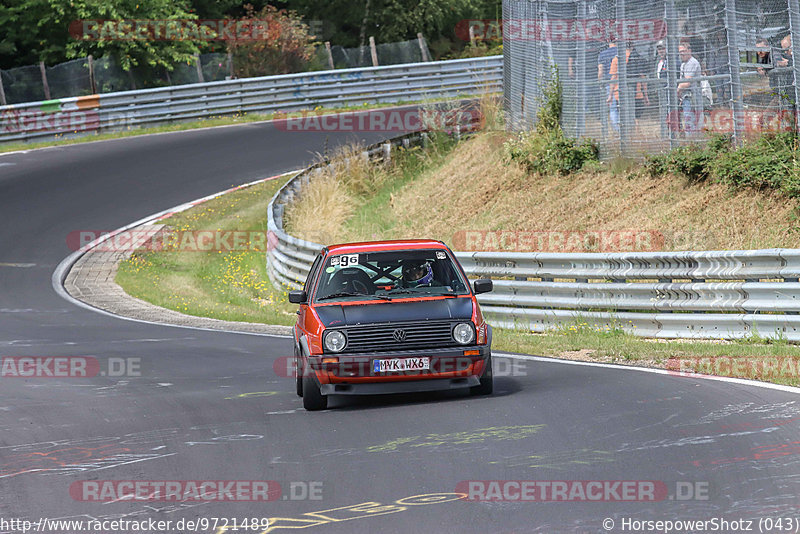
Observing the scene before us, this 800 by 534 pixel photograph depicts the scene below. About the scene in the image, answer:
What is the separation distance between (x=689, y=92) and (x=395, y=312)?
1061cm

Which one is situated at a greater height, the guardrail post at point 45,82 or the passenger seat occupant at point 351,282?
the guardrail post at point 45,82

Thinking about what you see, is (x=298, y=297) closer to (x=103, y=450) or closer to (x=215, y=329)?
(x=103, y=450)

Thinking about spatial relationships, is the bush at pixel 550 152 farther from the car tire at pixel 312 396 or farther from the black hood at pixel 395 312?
the car tire at pixel 312 396

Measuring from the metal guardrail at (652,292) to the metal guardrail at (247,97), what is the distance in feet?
66.3

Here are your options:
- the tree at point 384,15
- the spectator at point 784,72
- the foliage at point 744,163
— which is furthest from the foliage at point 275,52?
the spectator at point 784,72

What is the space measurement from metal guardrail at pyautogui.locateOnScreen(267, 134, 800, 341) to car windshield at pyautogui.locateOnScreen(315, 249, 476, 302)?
3.91 meters

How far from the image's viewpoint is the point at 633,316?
48.6 feet

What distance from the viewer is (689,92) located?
1942 centimetres

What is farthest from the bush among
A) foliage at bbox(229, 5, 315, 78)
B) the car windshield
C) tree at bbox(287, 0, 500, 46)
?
tree at bbox(287, 0, 500, 46)

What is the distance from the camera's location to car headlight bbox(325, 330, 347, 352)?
10484 millimetres

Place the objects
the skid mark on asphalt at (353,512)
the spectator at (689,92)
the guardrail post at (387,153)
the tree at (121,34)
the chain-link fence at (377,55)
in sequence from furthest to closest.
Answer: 1. the chain-link fence at (377,55)
2. the tree at (121,34)
3. the guardrail post at (387,153)
4. the spectator at (689,92)
5. the skid mark on asphalt at (353,512)

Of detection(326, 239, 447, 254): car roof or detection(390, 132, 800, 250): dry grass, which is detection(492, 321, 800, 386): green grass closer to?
detection(326, 239, 447, 254): car roof

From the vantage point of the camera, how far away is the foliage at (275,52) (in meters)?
43.5

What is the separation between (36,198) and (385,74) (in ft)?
51.6
